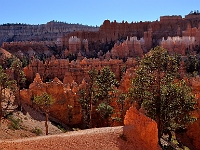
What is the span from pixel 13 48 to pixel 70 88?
57053 millimetres

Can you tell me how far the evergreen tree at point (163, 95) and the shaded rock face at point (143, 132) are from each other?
13.4ft

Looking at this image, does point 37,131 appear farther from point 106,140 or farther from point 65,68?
point 65,68

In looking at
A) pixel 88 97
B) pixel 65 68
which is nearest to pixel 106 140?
pixel 88 97

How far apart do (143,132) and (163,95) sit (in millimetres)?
4832

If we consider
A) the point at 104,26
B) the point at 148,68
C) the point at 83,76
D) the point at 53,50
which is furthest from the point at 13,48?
the point at 148,68

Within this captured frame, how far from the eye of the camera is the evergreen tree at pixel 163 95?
2180cm

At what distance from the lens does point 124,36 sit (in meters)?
97.7

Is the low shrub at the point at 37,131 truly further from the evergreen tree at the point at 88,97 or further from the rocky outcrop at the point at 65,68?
Result: the rocky outcrop at the point at 65,68

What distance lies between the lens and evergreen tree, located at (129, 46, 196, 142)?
71.5 ft

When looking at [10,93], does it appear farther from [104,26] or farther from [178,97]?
[104,26]

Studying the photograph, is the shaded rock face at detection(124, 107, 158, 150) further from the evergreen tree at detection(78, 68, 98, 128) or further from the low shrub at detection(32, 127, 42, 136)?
the evergreen tree at detection(78, 68, 98, 128)

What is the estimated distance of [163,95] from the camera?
21938 millimetres

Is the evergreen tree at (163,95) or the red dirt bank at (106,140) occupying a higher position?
the evergreen tree at (163,95)

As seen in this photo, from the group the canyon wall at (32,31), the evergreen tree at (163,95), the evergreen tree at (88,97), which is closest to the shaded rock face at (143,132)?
the evergreen tree at (163,95)
